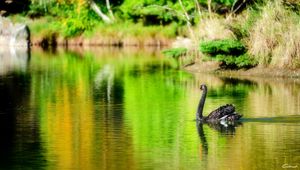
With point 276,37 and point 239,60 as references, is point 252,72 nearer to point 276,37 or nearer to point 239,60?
point 239,60

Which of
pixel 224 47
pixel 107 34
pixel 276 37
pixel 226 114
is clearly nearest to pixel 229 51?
pixel 224 47

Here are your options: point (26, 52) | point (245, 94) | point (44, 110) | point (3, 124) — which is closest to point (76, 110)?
point (44, 110)

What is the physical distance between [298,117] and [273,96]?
5.28 meters

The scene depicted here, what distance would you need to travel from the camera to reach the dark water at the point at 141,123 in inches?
651

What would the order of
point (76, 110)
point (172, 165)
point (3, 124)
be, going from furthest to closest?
point (76, 110) < point (3, 124) < point (172, 165)

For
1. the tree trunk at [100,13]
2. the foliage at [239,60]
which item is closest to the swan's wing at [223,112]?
the foliage at [239,60]

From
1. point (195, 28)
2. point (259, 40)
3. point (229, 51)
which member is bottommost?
point (229, 51)

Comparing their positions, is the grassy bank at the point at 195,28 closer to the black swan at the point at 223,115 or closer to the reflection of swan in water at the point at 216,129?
the black swan at the point at 223,115

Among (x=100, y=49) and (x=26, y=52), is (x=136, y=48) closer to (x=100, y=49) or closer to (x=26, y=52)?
(x=100, y=49)

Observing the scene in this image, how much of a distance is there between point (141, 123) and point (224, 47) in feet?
45.1

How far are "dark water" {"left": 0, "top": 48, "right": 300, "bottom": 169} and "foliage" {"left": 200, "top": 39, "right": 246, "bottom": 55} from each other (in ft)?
3.42

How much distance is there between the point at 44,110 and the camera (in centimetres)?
2495

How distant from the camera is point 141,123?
21.6 meters

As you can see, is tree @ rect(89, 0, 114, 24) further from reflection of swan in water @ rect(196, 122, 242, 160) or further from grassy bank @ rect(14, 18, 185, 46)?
reflection of swan in water @ rect(196, 122, 242, 160)
